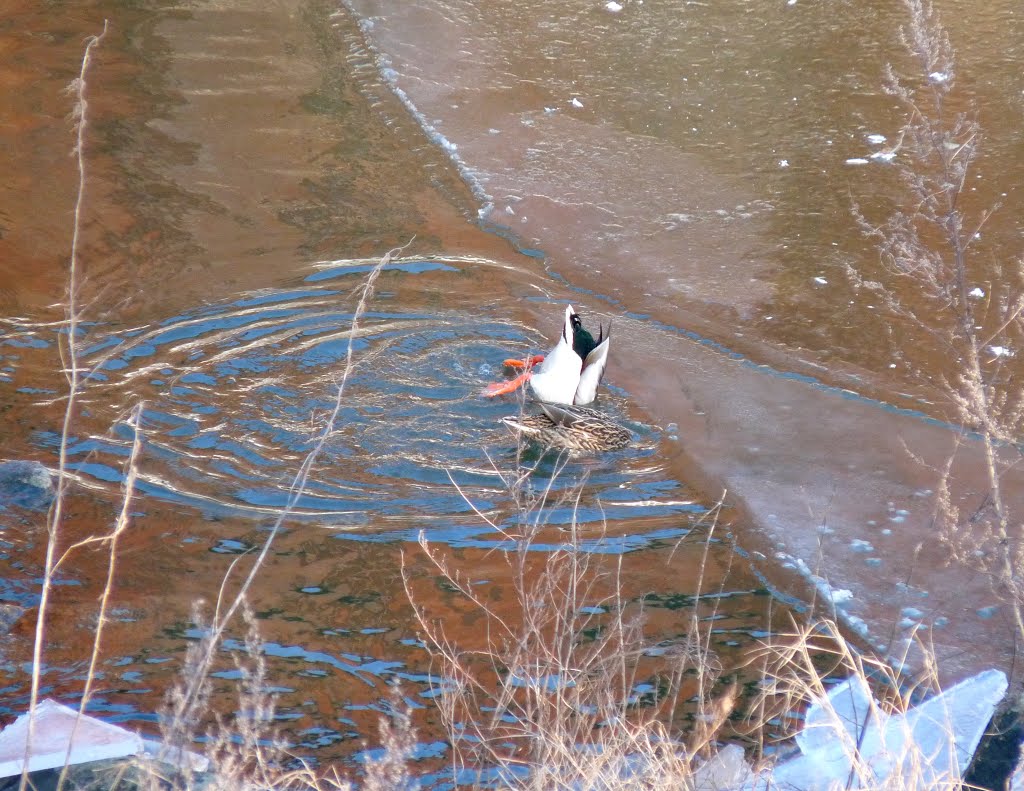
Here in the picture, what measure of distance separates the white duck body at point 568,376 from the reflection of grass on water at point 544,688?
0.87m

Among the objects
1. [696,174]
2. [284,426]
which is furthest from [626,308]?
[284,426]

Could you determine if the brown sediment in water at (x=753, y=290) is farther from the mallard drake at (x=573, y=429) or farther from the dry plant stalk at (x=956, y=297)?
the mallard drake at (x=573, y=429)

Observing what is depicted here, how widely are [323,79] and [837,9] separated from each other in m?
4.55

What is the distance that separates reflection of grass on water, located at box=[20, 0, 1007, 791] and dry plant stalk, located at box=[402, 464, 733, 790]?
0.03 feet

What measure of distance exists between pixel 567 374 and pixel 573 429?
34 cm

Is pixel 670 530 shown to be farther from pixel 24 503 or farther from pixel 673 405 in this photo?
pixel 24 503

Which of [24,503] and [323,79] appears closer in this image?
[24,503]

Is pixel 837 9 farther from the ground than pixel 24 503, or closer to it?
farther from the ground

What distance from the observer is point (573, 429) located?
5430 millimetres

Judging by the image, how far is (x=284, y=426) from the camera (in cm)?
524

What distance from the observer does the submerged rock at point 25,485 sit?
15.0 ft

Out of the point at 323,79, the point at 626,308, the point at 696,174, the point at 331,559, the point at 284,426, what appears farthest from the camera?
the point at 323,79

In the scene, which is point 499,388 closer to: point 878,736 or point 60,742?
point 878,736

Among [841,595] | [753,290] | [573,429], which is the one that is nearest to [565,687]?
[841,595]
